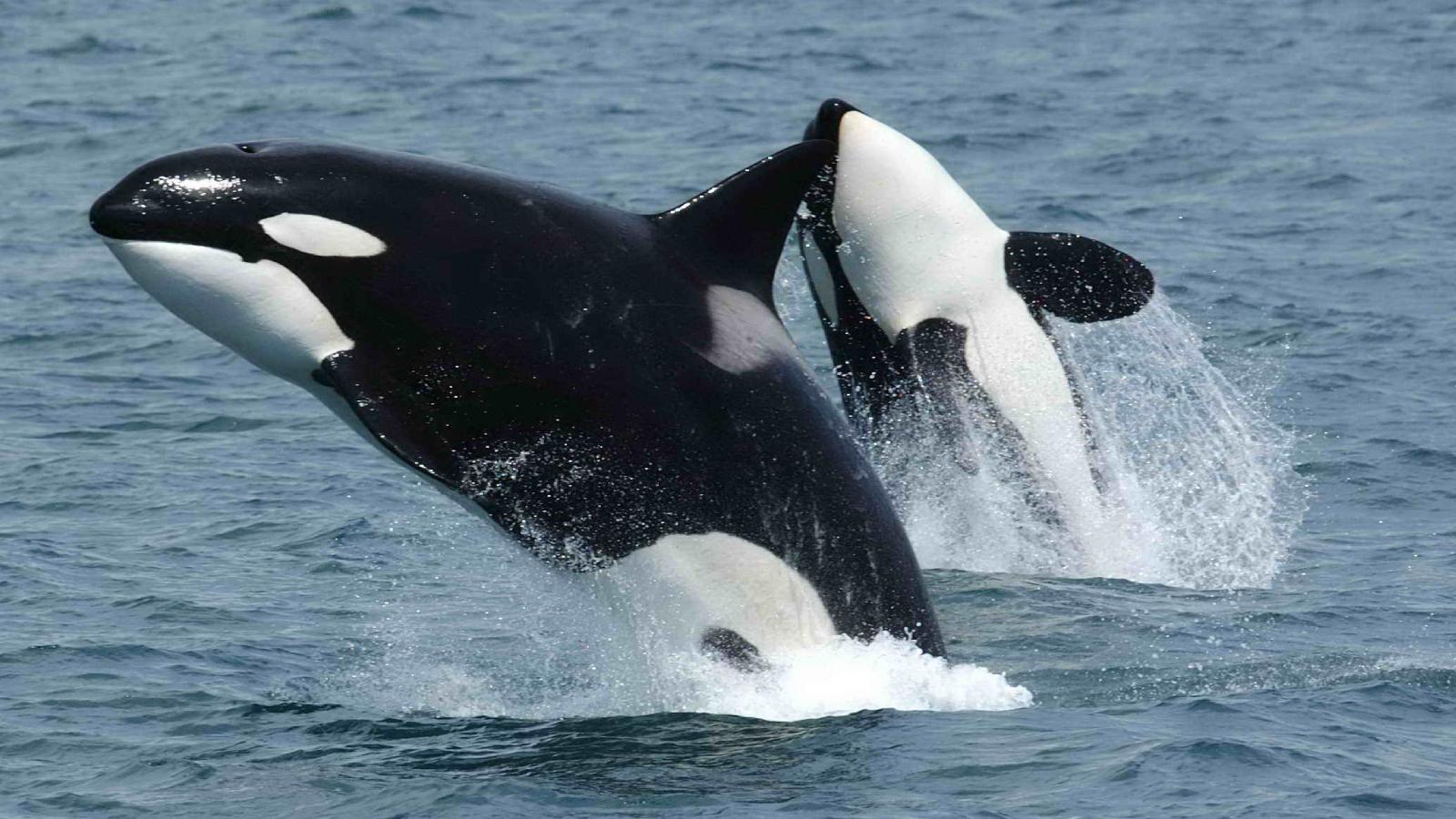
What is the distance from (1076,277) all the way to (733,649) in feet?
14.4

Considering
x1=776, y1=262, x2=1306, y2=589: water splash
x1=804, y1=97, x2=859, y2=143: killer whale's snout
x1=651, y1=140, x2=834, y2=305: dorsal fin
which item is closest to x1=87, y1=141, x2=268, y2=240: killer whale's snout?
x1=651, y1=140, x2=834, y2=305: dorsal fin

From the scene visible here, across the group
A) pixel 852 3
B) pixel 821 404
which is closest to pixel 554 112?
pixel 852 3

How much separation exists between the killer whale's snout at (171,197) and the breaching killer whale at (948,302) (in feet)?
15.5

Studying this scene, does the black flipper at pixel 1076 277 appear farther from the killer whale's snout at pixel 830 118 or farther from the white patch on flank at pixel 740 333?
the white patch on flank at pixel 740 333

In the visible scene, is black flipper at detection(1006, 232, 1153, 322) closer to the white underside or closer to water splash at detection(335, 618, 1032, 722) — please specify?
water splash at detection(335, 618, 1032, 722)

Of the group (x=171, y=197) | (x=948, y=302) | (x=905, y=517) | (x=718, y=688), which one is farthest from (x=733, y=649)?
(x=948, y=302)

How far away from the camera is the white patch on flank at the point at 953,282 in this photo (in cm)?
1320

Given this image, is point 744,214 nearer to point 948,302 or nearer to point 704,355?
point 704,355

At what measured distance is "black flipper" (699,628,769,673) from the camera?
995cm

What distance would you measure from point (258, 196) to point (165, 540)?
5.65 metres

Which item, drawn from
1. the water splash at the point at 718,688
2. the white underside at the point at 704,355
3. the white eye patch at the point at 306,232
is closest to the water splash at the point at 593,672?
the water splash at the point at 718,688

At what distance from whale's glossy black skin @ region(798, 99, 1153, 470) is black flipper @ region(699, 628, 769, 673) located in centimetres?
370

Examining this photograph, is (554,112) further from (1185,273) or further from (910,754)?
(910,754)

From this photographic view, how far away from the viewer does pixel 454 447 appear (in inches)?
364
